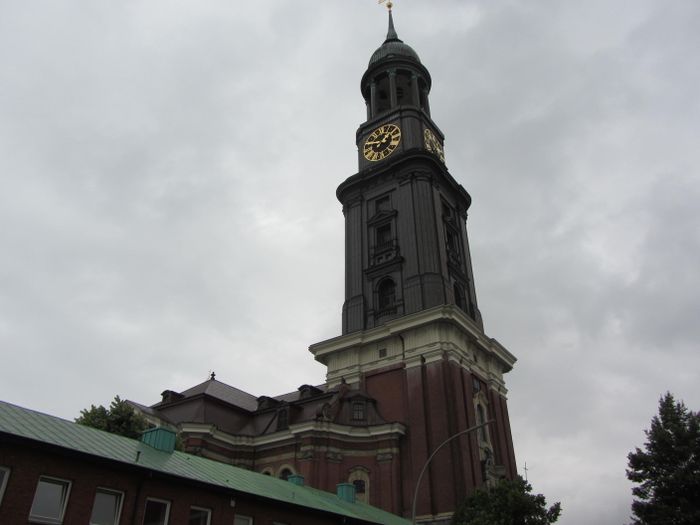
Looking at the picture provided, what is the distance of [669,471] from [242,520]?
2625cm

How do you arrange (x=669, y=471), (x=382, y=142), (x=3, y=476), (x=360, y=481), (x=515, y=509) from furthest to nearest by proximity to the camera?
A: (x=382, y=142), (x=360, y=481), (x=669, y=471), (x=515, y=509), (x=3, y=476)

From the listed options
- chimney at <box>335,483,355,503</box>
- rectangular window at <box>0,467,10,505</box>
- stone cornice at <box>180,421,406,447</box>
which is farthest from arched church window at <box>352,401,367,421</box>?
rectangular window at <box>0,467,10,505</box>

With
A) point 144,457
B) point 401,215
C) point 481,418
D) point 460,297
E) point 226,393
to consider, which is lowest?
point 144,457

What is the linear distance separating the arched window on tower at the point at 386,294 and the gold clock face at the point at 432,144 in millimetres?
14231

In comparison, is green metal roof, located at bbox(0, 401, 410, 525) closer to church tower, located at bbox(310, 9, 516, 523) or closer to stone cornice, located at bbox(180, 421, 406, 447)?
church tower, located at bbox(310, 9, 516, 523)

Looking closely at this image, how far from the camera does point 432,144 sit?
198 feet

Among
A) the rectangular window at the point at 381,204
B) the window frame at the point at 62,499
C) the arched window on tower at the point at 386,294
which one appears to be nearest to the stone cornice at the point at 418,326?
the arched window on tower at the point at 386,294

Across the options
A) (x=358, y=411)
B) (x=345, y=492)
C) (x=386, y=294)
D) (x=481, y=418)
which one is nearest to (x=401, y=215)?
(x=386, y=294)

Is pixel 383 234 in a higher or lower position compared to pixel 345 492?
higher

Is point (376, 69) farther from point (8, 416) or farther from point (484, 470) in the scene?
point (8, 416)

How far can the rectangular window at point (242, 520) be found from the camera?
824 inches

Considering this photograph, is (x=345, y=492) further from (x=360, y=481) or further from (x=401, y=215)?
(x=401, y=215)

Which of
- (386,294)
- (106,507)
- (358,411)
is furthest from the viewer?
(386,294)

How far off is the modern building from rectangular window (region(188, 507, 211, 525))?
20.6 m
